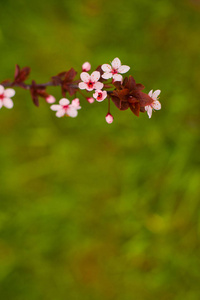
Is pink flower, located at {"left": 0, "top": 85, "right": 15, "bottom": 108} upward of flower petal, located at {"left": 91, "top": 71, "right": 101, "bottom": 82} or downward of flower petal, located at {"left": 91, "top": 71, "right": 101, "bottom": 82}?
upward

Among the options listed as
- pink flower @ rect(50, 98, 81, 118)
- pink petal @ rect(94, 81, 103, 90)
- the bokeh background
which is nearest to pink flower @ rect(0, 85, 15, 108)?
pink flower @ rect(50, 98, 81, 118)

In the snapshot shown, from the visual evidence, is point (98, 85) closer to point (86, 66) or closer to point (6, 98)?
point (86, 66)

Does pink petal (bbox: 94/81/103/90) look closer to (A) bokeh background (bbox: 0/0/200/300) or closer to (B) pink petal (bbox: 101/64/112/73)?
(B) pink petal (bbox: 101/64/112/73)

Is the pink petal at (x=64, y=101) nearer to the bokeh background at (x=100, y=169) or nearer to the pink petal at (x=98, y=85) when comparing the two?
the pink petal at (x=98, y=85)

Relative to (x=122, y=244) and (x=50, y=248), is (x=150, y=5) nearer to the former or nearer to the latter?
(x=122, y=244)

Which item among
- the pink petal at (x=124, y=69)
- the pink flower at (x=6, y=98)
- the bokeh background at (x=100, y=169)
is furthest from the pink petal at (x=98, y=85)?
the bokeh background at (x=100, y=169)

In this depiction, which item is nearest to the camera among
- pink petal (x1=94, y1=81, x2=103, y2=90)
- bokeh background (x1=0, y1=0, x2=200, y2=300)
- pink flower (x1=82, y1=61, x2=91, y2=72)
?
pink petal (x1=94, y1=81, x2=103, y2=90)

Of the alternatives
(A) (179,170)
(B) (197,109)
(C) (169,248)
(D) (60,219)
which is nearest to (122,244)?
(C) (169,248)
